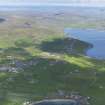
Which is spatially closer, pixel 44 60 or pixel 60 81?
pixel 60 81

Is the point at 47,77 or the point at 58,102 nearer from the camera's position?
the point at 58,102

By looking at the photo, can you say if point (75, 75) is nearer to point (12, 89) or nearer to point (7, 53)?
point (12, 89)

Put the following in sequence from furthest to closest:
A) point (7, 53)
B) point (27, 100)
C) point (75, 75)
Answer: point (7, 53) < point (75, 75) < point (27, 100)

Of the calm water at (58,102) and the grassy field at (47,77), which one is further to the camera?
the grassy field at (47,77)

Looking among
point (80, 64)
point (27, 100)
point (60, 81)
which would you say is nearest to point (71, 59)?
point (80, 64)

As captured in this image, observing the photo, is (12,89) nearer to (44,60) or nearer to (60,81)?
(60,81)

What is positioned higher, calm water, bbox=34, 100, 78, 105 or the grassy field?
calm water, bbox=34, 100, 78, 105

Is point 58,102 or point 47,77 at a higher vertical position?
point 58,102

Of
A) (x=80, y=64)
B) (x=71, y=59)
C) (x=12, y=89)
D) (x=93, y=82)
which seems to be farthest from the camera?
(x=71, y=59)

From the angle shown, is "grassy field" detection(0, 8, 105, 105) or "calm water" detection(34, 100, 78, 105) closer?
"calm water" detection(34, 100, 78, 105)

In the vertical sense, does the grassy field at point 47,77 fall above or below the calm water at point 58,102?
below
